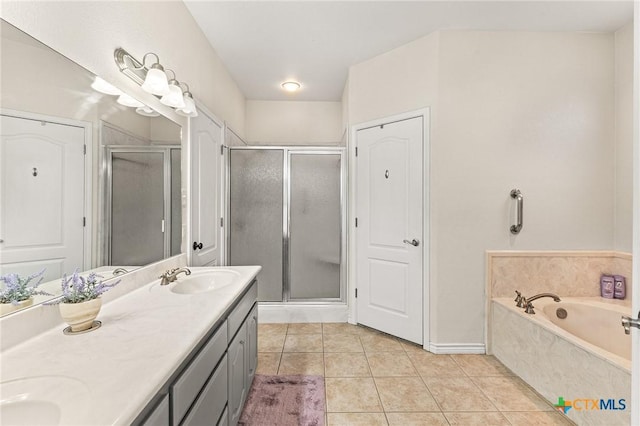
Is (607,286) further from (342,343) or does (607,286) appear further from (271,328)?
(271,328)

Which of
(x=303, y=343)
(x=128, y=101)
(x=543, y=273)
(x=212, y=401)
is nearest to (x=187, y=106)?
(x=128, y=101)

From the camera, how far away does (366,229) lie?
2.83 metres

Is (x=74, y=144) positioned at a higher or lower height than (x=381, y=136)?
lower

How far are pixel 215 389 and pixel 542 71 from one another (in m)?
3.24

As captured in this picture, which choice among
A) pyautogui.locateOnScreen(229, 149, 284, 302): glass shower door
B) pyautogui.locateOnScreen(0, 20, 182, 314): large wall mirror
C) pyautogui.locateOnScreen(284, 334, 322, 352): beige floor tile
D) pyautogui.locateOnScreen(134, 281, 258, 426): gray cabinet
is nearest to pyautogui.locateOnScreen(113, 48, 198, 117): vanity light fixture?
pyautogui.locateOnScreen(0, 20, 182, 314): large wall mirror

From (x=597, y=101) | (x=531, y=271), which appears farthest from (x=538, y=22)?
(x=531, y=271)

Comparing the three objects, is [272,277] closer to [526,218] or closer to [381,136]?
[381,136]

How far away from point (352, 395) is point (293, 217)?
177 cm

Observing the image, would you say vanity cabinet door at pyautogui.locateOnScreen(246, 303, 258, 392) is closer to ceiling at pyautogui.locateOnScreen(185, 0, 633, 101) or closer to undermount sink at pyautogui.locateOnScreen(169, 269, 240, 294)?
undermount sink at pyautogui.locateOnScreen(169, 269, 240, 294)

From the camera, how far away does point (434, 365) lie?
220cm

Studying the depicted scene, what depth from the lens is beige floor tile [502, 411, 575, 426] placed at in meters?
1.62

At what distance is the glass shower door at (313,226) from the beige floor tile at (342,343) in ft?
1.53

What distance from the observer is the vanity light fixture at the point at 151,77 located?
1.38 metres

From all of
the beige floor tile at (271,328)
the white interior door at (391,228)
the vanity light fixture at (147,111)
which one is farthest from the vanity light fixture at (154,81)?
the beige floor tile at (271,328)
